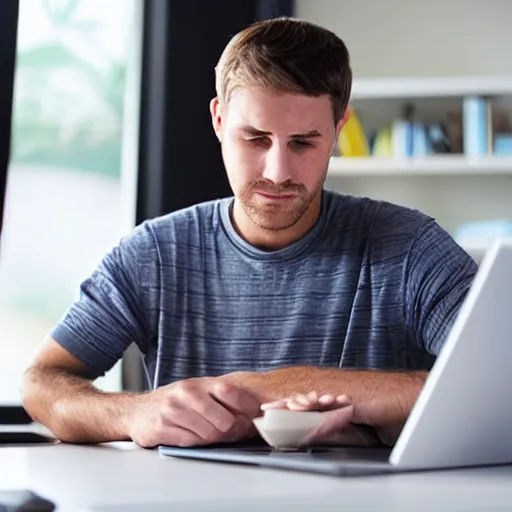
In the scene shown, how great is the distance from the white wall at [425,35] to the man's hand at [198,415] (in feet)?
9.21

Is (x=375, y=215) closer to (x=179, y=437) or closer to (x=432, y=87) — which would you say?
(x=179, y=437)

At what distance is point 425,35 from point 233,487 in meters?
3.32

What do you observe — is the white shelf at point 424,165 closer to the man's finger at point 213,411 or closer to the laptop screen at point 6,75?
the laptop screen at point 6,75

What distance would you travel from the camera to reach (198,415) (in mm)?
1204

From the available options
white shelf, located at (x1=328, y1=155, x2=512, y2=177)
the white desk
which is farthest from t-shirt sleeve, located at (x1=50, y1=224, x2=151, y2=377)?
white shelf, located at (x1=328, y1=155, x2=512, y2=177)

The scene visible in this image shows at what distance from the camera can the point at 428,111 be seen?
3.79 meters

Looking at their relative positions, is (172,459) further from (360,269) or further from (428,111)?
(428,111)

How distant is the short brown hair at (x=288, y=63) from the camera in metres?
1.74

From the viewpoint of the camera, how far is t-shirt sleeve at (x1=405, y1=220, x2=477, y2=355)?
5.56 feet

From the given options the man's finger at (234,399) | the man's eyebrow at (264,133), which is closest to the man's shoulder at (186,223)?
the man's eyebrow at (264,133)

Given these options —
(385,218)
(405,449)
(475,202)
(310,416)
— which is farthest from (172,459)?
(475,202)

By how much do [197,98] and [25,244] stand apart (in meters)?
0.78

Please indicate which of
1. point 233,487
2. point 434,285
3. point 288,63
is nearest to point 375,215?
point 434,285

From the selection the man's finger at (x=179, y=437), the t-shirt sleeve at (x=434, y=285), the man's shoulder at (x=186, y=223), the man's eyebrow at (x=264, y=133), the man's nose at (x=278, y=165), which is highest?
the man's eyebrow at (x=264, y=133)
